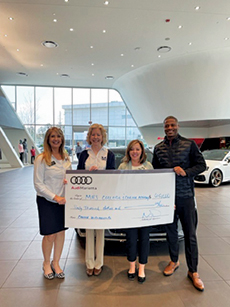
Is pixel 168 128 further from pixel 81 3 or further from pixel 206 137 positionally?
pixel 206 137

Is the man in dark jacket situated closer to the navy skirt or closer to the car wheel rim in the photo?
the navy skirt

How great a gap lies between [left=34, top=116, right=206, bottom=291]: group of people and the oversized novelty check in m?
0.10

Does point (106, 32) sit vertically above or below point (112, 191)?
above

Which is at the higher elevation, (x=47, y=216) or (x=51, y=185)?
(x=51, y=185)

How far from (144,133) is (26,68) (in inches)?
436

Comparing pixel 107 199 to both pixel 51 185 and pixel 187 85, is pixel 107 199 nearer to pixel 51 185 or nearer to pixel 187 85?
pixel 51 185

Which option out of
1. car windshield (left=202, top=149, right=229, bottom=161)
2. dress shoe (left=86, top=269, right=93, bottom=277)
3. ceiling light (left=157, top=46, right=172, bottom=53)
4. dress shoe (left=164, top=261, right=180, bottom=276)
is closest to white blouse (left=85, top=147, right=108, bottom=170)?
dress shoe (left=86, top=269, right=93, bottom=277)

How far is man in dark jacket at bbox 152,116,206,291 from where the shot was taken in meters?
2.08

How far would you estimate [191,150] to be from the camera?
2146 millimetres

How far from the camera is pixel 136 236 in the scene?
6.82ft

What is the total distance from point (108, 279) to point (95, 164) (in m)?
1.24

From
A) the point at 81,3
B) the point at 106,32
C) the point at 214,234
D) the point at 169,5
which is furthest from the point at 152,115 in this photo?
the point at 214,234

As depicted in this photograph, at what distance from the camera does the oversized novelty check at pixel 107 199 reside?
1.99 metres

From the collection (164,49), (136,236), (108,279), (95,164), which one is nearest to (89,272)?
(108,279)
